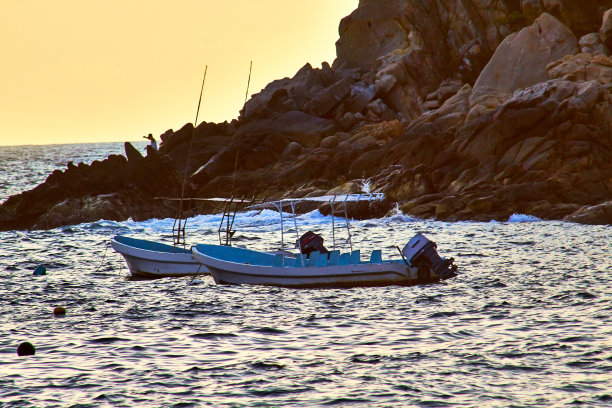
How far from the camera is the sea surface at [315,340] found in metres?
14.2

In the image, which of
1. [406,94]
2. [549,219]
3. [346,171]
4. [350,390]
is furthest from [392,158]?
[350,390]

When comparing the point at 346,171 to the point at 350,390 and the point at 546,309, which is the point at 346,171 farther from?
the point at 350,390

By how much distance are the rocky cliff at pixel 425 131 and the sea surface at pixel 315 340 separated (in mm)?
10404

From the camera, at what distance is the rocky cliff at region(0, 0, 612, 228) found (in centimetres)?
4831

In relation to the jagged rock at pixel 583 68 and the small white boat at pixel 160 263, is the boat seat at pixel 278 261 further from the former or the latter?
the jagged rock at pixel 583 68

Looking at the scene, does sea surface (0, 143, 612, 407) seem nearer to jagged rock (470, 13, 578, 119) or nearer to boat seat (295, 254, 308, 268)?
boat seat (295, 254, 308, 268)

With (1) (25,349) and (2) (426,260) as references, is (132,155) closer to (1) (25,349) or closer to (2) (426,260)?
(2) (426,260)

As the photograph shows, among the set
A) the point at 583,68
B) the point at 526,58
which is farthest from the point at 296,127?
the point at 583,68

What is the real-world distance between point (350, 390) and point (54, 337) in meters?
8.40

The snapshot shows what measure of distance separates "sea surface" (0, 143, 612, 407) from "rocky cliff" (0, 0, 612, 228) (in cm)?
1040

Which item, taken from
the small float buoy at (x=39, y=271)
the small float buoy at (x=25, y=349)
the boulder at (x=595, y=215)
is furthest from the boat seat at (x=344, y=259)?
the boulder at (x=595, y=215)

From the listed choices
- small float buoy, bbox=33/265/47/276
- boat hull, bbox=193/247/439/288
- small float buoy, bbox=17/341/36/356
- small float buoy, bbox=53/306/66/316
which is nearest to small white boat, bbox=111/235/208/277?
boat hull, bbox=193/247/439/288

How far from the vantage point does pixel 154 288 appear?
2672cm

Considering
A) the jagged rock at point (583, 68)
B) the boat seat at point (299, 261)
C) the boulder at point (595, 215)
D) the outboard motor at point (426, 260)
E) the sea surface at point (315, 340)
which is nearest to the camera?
the sea surface at point (315, 340)
